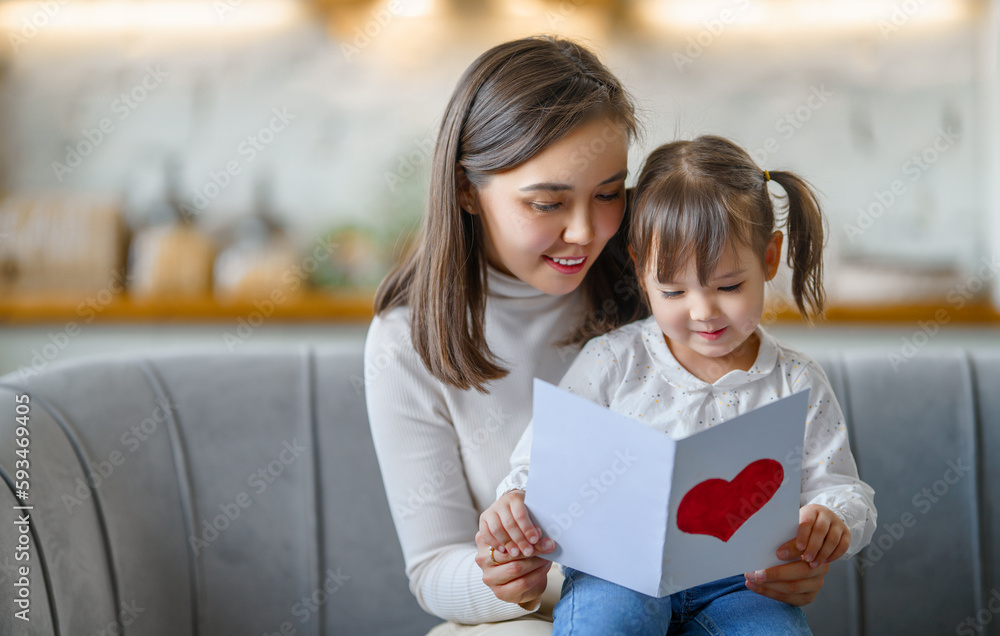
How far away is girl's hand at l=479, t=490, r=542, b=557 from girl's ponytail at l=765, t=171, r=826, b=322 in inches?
21.3

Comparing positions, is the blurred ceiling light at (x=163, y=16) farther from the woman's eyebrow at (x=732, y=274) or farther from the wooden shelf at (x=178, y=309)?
the woman's eyebrow at (x=732, y=274)

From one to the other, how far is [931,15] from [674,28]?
1003mm

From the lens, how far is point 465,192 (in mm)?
1240

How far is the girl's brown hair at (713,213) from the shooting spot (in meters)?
1.03

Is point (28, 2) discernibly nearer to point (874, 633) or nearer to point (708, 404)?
point (708, 404)

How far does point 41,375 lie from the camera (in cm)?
141

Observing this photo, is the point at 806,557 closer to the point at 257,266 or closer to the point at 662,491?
the point at 662,491

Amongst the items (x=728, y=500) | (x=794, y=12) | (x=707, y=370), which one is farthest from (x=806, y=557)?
(x=794, y=12)

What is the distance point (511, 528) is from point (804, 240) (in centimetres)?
62

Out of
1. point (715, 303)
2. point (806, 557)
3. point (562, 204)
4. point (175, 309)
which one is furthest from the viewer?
point (175, 309)

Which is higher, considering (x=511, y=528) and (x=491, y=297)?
(x=491, y=297)

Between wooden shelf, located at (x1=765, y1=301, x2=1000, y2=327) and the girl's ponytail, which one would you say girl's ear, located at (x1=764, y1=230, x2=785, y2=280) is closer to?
the girl's ponytail

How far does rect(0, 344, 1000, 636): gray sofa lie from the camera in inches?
57.6

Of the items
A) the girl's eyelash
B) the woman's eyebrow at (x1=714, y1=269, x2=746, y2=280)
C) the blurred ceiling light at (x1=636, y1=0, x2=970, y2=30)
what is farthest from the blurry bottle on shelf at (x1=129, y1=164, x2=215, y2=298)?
the woman's eyebrow at (x1=714, y1=269, x2=746, y2=280)
